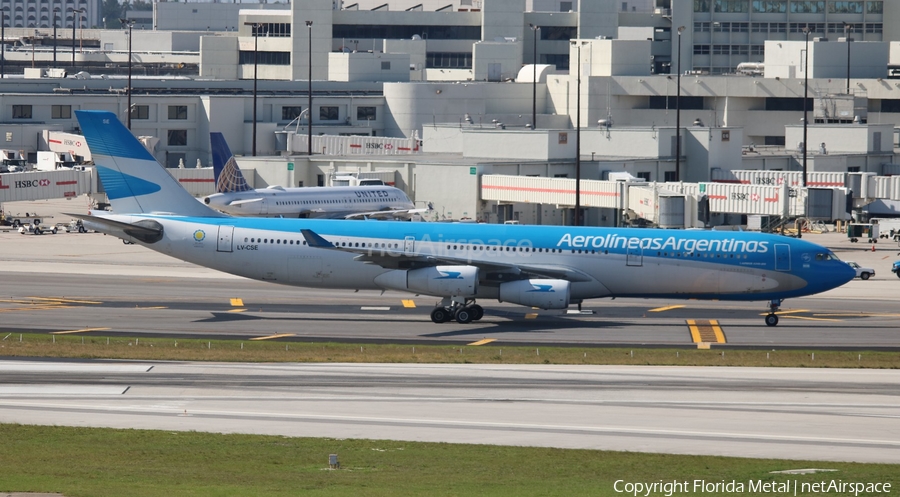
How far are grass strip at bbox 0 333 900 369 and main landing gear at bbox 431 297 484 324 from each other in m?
5.77

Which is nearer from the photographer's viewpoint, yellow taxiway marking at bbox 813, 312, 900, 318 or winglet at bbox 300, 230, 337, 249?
winglet at bbox 300, 230, 337, 249

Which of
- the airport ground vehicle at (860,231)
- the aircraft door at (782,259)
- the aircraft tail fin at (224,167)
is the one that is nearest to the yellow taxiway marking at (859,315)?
the aircraft door at (782,259)

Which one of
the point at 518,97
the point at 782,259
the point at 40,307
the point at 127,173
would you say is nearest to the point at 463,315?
the point at 782,259

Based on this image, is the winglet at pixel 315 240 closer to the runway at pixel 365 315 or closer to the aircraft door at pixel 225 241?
the runway at pixel 365 315

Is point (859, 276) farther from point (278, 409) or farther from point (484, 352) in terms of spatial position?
point (278, 409)

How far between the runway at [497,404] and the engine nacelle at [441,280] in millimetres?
9748

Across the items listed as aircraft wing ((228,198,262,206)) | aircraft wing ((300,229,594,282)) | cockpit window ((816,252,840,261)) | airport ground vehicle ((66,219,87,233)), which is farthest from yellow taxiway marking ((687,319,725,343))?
airport ground vehicle ((66,219,87,233))

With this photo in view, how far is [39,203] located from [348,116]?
39044 millimetres

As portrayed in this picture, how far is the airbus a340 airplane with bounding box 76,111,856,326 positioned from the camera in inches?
2172

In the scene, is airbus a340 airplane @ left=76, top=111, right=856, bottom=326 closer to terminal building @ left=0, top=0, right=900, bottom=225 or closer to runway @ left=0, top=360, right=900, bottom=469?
runway @ left=0, top=360, right=900, bottom=469

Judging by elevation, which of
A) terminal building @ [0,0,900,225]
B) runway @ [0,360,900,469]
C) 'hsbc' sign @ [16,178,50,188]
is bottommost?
runway @ [0,360,900,469]

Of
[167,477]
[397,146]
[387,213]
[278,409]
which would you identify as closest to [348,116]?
[397,146]

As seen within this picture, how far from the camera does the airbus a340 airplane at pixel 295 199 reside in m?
93.1

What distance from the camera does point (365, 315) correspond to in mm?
57875
